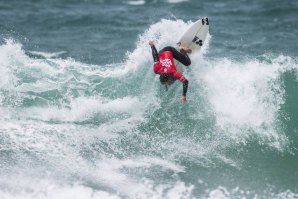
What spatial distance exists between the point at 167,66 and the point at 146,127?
198 cm

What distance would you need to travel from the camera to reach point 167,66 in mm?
12047

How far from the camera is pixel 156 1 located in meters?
25.4

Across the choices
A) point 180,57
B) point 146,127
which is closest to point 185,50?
point 180,57

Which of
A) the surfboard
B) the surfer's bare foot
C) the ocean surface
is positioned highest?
the surfboard

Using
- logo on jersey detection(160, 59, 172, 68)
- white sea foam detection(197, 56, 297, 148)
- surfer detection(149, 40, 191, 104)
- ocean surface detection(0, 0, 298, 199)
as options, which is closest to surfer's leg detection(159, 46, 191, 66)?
surfer detection(149, 40, 191, 104)

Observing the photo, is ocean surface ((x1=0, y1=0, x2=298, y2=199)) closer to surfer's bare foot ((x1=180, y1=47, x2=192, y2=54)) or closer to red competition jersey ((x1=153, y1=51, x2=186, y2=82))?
surfer's bare foot ((x1=180, y1=47, x2=192, y2=54))

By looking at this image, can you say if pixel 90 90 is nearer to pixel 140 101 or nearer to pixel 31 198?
pixel 140 101

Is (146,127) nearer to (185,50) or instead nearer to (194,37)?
(185,50)

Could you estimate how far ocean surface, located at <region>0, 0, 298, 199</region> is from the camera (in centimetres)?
1092

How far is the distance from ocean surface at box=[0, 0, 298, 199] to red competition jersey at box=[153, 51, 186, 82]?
1689mm

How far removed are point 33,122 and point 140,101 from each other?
3.16m

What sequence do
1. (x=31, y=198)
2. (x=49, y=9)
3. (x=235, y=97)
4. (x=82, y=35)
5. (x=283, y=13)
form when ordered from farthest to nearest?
1. (x=49, y=9)
2. (x=283, y=13)
3. (x=82, y=35)
4. (x=235, y=97)
5. (x=31, y=198)

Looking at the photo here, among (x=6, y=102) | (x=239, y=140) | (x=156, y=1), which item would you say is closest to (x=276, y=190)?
(x=239, y=140)

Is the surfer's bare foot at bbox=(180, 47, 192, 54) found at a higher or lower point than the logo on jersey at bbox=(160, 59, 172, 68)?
higher
